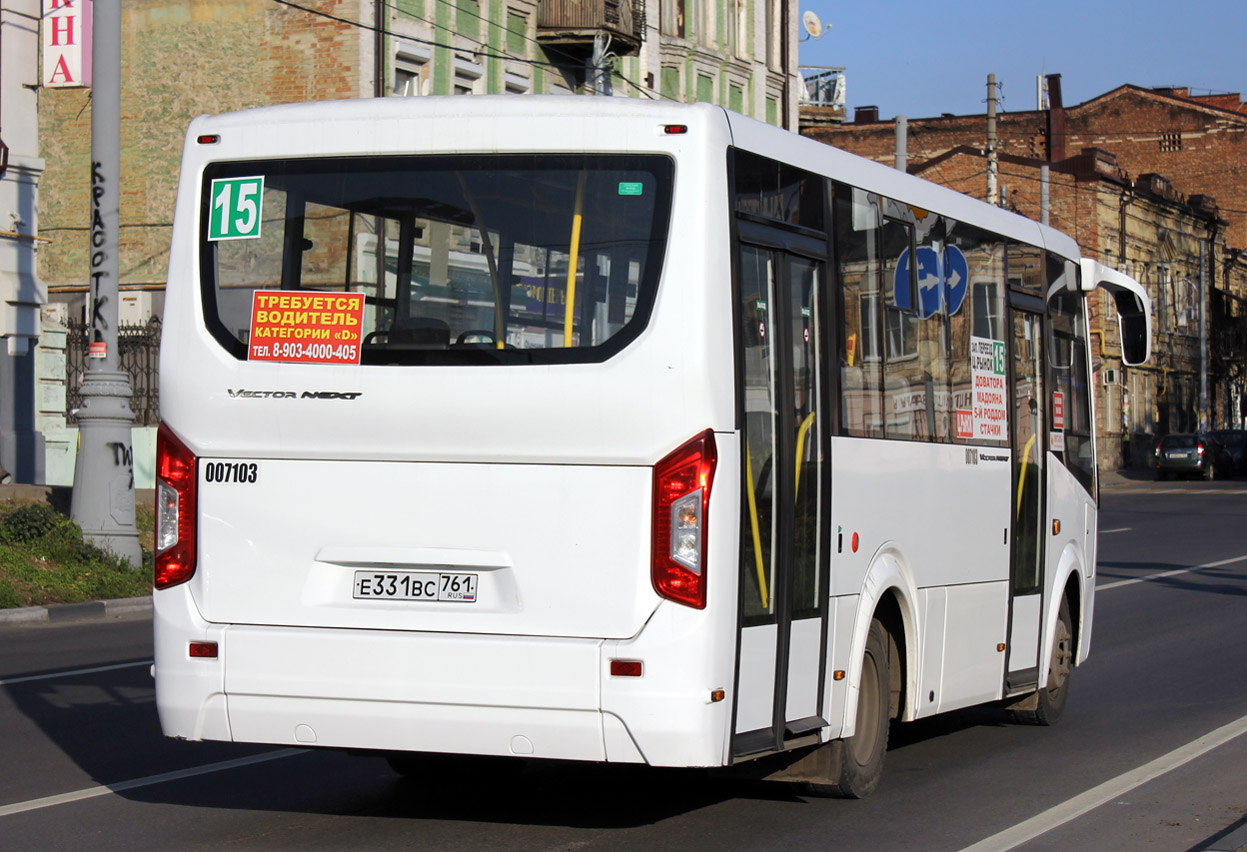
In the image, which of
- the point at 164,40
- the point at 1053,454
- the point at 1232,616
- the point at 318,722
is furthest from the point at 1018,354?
the point at 164,40

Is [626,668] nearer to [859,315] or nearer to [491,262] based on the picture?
[491,262]

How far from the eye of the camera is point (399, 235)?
6680mm

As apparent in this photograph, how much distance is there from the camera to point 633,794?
7.97 meters

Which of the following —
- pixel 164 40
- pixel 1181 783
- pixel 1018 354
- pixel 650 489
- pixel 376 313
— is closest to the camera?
pixel 650 489

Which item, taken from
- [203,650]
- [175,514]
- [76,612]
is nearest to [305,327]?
[175,514]

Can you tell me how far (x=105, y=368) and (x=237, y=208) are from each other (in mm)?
12091

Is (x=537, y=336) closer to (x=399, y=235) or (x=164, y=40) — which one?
(x=399, y=235)

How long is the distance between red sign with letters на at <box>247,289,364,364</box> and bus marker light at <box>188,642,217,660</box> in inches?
43.2

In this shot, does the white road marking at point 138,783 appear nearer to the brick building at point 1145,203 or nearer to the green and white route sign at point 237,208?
the green and white route sign at point 237,208

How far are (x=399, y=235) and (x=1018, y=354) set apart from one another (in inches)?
182

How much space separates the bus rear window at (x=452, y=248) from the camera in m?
6.39

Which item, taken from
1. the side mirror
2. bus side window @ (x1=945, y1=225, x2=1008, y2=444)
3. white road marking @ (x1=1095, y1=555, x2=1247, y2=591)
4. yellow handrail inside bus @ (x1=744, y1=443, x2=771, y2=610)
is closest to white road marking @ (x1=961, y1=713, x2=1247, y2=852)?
yellow handrail inside bus @ (x1=744, y1=443, x2=771, y2=610)

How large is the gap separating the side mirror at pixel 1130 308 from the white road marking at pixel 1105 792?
251 centimetres

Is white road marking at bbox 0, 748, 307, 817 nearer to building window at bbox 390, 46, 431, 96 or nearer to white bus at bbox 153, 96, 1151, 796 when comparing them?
white bus at bbox 153, 96, 1151, 796
